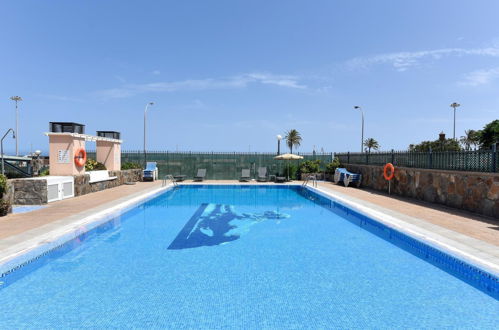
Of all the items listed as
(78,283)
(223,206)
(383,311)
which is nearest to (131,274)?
(78,283)

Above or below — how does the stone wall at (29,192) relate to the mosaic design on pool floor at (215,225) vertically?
above

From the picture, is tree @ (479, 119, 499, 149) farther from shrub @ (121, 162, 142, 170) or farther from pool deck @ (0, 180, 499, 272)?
shrub @ (121, 162, 142, 170)

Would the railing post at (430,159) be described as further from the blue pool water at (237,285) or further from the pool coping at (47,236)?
the pool coping at (47,236)

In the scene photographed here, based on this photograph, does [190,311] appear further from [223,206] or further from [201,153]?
[201,153]

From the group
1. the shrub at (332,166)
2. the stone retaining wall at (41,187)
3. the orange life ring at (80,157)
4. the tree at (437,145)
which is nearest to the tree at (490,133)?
the tree at (437,145)

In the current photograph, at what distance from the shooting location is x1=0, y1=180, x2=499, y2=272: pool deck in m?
5.98

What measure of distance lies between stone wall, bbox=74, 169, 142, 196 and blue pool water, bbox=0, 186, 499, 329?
5840 millimetres

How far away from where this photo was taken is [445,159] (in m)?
11.5

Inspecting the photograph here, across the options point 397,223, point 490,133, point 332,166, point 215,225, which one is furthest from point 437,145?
point 215,225

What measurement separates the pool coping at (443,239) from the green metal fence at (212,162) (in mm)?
13131

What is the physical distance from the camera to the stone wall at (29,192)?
1079 cm

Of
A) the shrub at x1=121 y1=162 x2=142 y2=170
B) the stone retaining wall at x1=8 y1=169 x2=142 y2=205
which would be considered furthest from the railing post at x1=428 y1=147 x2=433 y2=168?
the shrub at x1=121 y1=162 x2=142 y2=170

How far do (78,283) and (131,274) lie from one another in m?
0.82

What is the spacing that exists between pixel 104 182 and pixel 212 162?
8.41m
